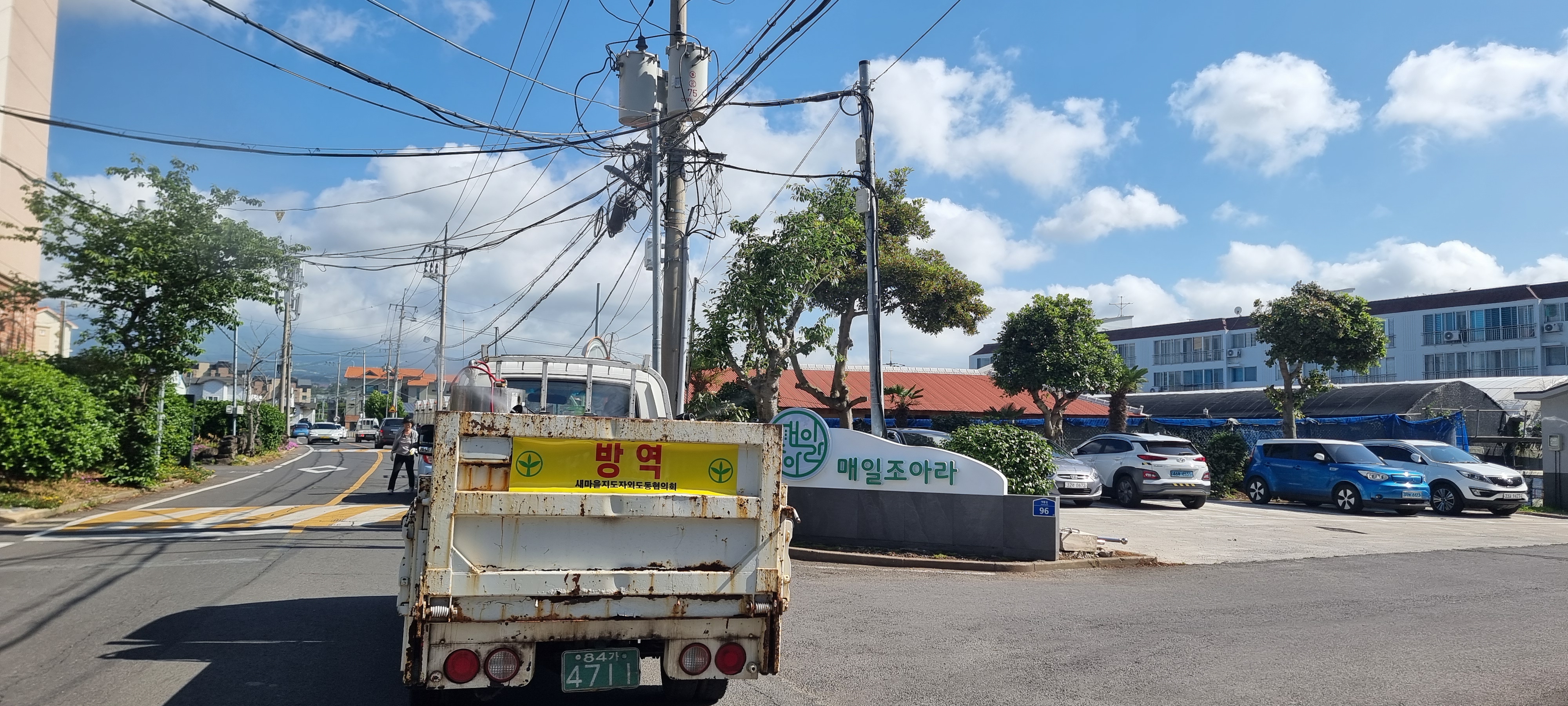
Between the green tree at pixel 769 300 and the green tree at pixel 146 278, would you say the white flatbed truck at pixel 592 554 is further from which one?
the green tree at pixel 146 278

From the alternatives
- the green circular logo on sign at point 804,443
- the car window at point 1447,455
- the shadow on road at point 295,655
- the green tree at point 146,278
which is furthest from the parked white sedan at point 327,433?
the shadow on road at point 295,655

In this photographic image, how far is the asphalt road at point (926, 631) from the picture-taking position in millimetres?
Result: 6086

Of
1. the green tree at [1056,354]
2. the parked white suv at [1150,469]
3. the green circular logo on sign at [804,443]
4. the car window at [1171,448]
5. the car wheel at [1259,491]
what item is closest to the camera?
the green circular logo on sign at [804,443]

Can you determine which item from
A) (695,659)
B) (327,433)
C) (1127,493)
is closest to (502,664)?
(695,659)

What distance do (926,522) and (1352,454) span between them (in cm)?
1420

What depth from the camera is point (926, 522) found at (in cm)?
1266

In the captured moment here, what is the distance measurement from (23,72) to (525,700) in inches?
1077

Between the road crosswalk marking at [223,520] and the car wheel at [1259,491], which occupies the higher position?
the car wheel at [1259,491]

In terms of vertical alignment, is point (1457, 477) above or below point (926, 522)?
above

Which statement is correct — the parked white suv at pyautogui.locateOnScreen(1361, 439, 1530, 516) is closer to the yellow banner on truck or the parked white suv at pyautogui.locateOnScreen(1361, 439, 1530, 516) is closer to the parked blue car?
the parked blue car

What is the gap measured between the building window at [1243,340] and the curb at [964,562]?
5091cm

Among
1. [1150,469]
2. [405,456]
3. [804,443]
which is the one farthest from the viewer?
[1150,469]

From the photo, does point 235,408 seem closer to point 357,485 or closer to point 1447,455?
point 357,485

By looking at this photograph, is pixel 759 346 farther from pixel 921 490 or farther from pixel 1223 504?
pixel 1223 504
